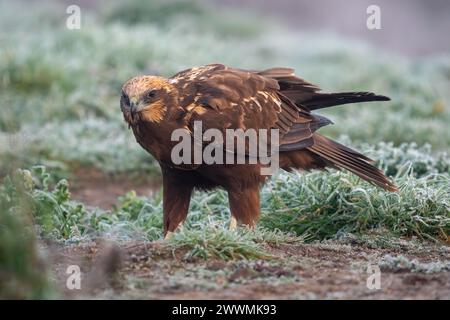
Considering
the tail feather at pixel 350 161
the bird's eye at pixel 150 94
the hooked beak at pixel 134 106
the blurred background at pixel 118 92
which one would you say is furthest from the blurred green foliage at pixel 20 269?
the tail feather at pixel 350 161

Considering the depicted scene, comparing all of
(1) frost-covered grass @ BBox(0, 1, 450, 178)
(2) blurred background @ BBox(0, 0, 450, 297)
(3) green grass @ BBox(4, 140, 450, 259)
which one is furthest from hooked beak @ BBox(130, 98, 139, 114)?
(1) frost-covered grass @ BBox(0, 1, 450, 178)

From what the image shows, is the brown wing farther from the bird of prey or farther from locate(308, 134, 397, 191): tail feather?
locate(308, 134, 397, 191): tail feather

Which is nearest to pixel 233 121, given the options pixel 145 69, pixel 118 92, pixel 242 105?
pixel 242 105

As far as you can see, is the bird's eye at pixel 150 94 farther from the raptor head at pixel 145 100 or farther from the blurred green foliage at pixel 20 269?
the blurred green foliage at pixel 20 269

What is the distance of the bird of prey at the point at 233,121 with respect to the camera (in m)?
6.15

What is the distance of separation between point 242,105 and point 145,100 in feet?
2.68

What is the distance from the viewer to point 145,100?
20.1 feet

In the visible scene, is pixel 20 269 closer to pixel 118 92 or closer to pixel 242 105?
pixel 242 105

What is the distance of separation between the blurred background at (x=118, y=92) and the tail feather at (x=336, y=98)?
3.07ft

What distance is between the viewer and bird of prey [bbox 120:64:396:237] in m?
6.15

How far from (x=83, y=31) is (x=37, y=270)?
386 inches

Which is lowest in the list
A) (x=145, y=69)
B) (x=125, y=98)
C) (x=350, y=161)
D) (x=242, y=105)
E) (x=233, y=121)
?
(x=350, y=161)

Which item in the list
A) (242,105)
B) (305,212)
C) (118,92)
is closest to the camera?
(242,105)

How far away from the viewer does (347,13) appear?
2447 centimetres
